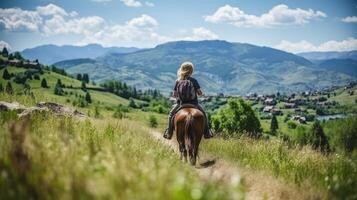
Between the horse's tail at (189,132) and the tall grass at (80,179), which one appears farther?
the horse's tail at (189,132)

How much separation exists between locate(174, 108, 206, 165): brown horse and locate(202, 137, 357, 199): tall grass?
1325mm

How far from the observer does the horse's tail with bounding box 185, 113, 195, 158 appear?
1209cm

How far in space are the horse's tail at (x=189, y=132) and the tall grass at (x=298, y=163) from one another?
1.39 m

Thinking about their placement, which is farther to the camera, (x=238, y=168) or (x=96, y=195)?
(x=238, y=168)

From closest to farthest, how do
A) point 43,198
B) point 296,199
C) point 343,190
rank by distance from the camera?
point 43,198 < point 343,190 < point 296,199

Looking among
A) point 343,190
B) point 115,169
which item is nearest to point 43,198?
point 115,169

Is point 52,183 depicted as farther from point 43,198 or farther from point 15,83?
point 15,83

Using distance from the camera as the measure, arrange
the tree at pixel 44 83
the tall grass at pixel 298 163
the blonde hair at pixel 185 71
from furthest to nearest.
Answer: the tree at pixel 44 83 → the blonde hair at pixel 185 71 → the tall grass at pixel 298 163

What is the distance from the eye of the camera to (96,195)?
11.8 ft

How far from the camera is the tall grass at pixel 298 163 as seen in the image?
330 inches

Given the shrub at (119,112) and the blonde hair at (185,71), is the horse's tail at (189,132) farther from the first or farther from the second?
the shrub at (119,112)

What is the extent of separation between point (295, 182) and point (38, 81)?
18496 centimetres

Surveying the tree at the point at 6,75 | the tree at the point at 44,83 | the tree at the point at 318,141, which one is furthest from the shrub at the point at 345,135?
the tree at the point at 6,75

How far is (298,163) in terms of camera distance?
405 inches
